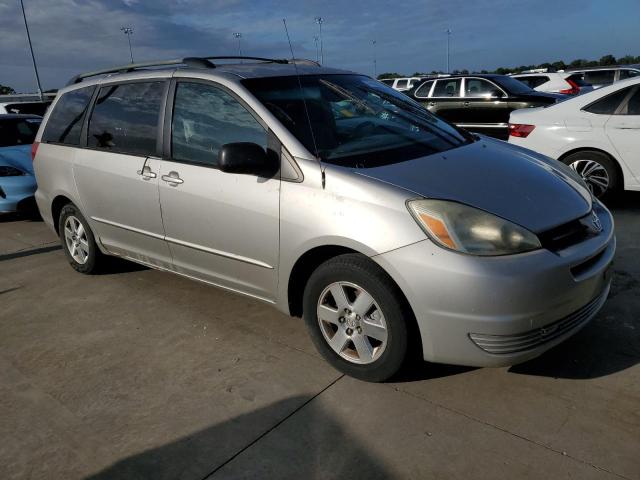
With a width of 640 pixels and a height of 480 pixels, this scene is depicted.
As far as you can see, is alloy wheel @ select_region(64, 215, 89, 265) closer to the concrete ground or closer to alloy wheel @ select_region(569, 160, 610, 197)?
the concrete ground

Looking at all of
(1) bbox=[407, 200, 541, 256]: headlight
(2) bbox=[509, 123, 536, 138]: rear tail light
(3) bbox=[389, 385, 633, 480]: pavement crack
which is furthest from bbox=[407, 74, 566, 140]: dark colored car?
(3) bbox=[389, 385, 633, 480]: pavement crack

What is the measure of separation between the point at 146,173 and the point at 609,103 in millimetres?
4848

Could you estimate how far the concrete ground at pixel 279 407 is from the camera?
2.34m

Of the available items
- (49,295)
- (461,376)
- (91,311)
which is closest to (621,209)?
(461,376)

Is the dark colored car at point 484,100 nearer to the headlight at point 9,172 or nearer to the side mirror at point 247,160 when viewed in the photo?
the headlight at point 9,172

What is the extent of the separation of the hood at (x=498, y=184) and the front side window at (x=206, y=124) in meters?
0.85

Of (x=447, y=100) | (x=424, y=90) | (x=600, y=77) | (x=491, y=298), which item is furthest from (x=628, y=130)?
(x=600, y=77)

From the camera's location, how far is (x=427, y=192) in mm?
2625

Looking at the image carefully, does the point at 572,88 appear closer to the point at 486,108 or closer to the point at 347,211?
the point at 486,108

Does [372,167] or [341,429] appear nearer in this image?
[341,429]

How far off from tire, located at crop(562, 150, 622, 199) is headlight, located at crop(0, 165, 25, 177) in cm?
677

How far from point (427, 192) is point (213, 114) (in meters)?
1.54

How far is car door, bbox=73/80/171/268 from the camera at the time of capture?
148 inches

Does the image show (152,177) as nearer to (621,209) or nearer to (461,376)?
(461,376)
